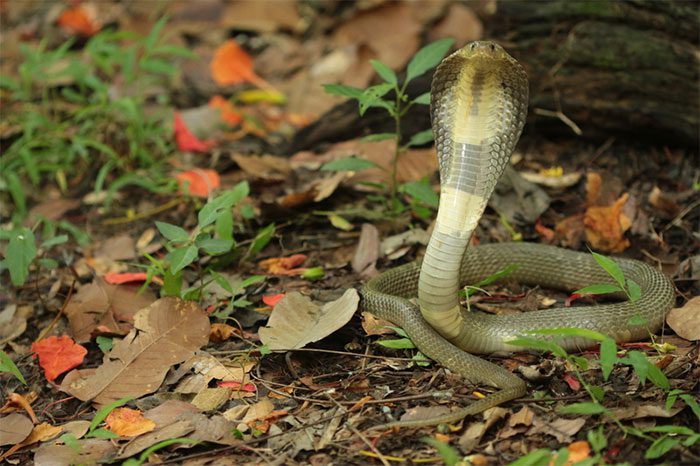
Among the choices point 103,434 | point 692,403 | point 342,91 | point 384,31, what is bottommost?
point 103,434

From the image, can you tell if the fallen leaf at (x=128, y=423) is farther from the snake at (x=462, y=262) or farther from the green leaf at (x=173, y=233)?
the snake at (x=462, y=262)

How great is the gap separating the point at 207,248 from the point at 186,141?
8.77 feet

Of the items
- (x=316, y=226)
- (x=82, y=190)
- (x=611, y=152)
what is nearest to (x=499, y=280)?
(x=316, y=226)

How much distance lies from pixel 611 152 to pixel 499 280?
1791mm

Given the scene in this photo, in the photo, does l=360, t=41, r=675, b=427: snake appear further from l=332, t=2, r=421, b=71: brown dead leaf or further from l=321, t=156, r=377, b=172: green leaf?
l=332, t=2, r=421, b=71: brown dead leaf

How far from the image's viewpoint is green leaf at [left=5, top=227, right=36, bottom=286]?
4480 mm

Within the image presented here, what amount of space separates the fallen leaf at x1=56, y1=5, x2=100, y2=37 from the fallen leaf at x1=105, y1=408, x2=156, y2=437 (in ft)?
19.2

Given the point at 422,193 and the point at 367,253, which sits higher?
the point at 422,193

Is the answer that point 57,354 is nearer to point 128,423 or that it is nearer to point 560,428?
point 128,423

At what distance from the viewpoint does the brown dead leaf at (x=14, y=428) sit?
12.5 ft

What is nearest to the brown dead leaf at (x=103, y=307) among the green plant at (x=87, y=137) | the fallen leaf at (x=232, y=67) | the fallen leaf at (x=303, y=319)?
the fallen leaf at (x=303, y=319)

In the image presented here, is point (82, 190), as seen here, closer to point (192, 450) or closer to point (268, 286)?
point (268, 286)

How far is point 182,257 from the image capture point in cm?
425

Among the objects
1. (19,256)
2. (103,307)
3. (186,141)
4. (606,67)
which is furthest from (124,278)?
(606,67)
